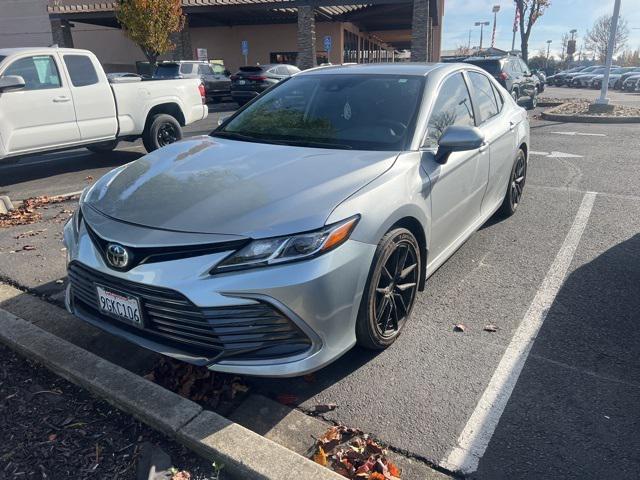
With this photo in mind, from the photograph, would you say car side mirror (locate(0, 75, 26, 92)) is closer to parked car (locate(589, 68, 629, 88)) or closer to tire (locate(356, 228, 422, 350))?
tire (locate(356, 228, 422, 350))

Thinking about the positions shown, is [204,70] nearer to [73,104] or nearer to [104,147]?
[104,147]

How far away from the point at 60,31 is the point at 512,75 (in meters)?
25.0

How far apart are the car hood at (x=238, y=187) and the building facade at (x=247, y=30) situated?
22.5 meters

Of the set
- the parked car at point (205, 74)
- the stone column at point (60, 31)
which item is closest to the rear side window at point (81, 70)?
the parked car at point (205, 74)

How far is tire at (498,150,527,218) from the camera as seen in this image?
537cm

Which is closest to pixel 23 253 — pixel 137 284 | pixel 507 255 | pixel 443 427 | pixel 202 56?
pixel 137 284

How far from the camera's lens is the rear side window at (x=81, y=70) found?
7.77m

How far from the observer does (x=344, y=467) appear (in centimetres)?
233

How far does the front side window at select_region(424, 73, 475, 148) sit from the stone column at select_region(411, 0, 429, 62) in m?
19.9

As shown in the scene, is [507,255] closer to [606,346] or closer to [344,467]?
[606,346]

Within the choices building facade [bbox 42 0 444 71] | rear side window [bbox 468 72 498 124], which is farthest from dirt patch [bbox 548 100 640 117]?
building facade [bbox 42 0 444 71]

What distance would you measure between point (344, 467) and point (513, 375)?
1204 mm

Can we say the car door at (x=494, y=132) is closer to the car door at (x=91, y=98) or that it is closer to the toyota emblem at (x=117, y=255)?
the toyota emblem at (x=117, y=255)

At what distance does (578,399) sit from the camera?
9.04ft
